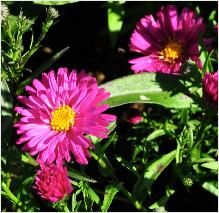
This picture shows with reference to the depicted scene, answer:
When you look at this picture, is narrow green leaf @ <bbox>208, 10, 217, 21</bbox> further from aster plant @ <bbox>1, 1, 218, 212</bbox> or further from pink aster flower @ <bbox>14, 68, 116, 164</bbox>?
pink aster flower @ <bbox>14, 68, 116, 164</bbox>

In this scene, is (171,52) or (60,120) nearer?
(60,120)

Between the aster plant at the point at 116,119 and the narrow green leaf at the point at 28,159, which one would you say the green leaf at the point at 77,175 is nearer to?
the aster plant at the point at 116,119

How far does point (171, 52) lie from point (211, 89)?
41 cm

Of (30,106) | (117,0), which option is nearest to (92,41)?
(117,0)

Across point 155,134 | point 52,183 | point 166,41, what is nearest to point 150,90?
point 155,134

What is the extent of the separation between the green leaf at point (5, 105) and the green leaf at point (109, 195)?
1.10ft

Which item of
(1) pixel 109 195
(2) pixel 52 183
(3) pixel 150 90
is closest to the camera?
(2) pixel 52 183

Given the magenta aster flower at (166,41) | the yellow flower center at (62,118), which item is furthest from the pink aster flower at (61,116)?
the magenta aster flower at (166,41)

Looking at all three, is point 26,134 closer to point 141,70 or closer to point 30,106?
point 30,106

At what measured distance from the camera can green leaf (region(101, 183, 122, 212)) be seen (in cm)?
116

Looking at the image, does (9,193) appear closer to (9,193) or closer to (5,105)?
(9,193)

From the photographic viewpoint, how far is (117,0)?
153 cm

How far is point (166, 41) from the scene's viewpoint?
5.22ft

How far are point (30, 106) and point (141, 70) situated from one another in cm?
48
